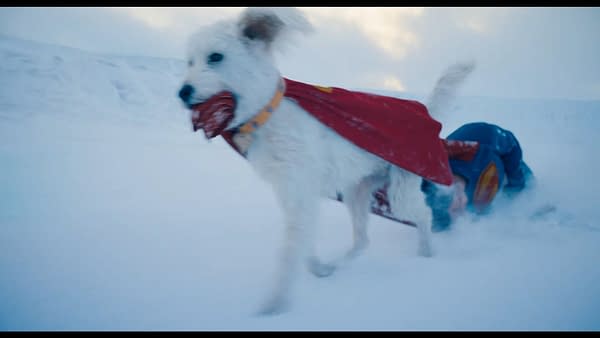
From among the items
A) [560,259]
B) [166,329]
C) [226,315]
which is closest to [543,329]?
[560,259]

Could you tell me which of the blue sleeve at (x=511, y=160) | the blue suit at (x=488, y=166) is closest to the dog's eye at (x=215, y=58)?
the blue suit at (x=488, y=166)

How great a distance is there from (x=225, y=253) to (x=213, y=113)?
4.00ft

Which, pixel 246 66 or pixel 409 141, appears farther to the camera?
pixel 409 141

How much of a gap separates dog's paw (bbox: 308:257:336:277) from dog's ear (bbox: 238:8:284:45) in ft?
4.60

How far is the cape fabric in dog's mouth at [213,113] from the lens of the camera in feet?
4.85

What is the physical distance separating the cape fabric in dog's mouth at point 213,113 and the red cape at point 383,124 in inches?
18.0

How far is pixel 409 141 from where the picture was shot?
2.24 meters

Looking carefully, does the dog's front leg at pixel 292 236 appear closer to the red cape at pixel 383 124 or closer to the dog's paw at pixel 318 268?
the dog's paw at pixel 318 268

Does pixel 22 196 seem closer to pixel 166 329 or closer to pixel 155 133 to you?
pixel 166 329

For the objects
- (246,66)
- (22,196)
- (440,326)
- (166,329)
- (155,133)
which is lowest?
(166,329)

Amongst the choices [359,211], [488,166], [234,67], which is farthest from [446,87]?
[234,67]

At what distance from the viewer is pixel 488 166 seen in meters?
2.91

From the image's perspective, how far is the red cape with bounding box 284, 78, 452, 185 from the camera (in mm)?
1938

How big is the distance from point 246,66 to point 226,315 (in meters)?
1.30
